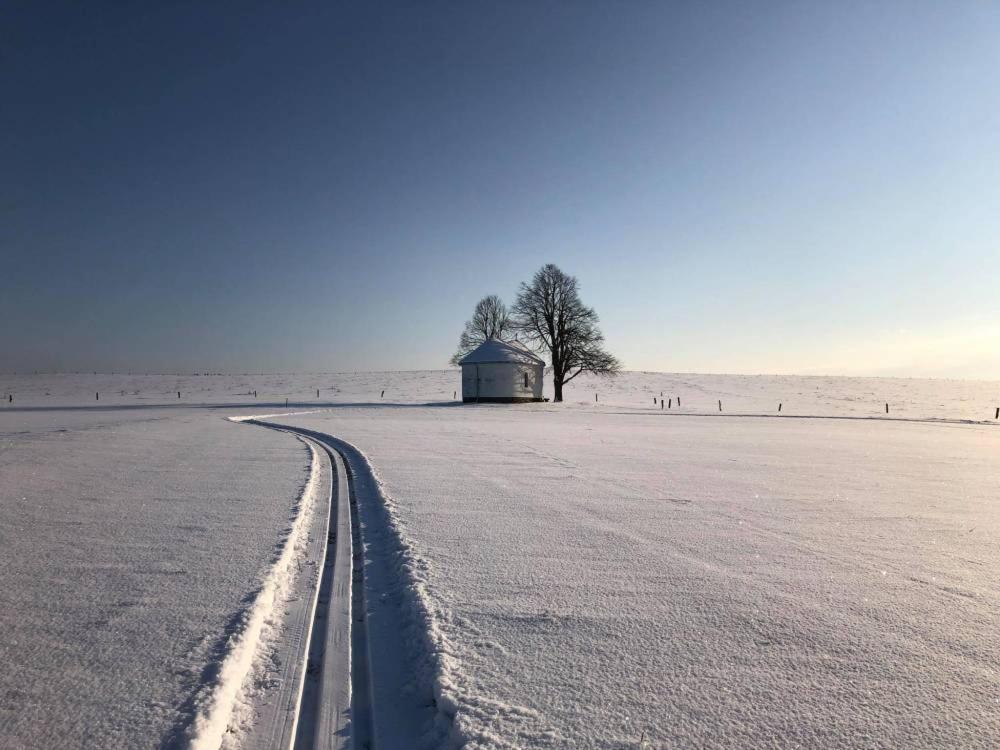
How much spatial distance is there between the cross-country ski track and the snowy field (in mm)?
68

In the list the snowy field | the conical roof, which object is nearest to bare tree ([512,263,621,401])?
the conical roof

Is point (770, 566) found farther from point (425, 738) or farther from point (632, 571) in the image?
point (425, 738)

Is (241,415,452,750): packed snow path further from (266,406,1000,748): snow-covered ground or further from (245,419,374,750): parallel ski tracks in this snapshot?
(266,406,1000,748): snow-covered ground

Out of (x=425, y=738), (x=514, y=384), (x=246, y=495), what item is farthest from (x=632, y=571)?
(x=514, y=384)

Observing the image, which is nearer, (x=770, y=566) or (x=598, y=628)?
(x=598, y=628)

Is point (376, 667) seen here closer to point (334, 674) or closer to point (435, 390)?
point (334, 674)

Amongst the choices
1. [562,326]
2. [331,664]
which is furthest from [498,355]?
[331,664]

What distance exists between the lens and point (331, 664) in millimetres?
2959

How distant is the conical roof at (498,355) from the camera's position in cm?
4034

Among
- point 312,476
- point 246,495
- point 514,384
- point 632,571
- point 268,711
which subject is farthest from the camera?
point 514,384

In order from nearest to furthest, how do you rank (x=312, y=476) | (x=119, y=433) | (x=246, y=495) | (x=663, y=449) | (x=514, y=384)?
1. (x=246, y=495)
2. (x=312, y=476)
3. (x=663, y=449)
4. (x=119, y=433)
5. (x=514, y=384)

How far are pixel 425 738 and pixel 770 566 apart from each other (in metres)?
3.16

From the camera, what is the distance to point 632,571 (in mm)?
4238

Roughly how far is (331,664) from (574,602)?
1536 millimetres
